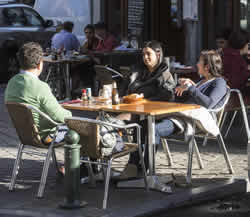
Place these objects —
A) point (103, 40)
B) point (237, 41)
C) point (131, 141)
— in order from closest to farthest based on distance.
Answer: point (131, 141) → point (237, 41) → point (103, 40)

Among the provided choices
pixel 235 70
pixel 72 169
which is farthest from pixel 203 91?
pixel 235 70

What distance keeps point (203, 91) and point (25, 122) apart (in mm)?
1957

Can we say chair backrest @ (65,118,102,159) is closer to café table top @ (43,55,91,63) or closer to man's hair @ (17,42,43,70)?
man's hair @ (17,42,43,70)

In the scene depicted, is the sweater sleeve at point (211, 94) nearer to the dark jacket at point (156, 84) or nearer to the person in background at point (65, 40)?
the dark jacket at point (156, 84)

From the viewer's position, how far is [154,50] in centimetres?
771

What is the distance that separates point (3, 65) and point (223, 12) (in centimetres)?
511

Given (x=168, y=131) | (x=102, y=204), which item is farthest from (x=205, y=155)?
(x=102, y=204)

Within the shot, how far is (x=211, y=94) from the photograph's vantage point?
7496mm

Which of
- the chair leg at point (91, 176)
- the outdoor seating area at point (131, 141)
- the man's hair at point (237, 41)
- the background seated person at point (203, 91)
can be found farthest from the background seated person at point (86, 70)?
the chair leg at point (91, 176)

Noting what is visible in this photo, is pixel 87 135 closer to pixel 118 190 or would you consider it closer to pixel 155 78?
pixel 118 190

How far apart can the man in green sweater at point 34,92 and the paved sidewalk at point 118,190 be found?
631 mm

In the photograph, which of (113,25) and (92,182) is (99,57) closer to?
(113,25)

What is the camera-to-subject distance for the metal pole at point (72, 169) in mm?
6219

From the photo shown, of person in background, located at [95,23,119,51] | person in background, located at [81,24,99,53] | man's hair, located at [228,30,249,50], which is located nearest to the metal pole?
man's hair, located at [228,30,249,50]
